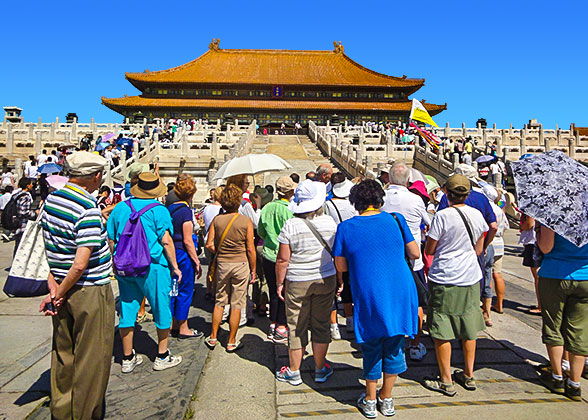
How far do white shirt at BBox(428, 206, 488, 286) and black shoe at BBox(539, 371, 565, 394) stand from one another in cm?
104

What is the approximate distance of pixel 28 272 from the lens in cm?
295

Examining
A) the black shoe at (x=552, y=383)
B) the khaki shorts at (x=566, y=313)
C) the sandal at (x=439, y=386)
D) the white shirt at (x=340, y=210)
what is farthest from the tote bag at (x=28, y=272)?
the black shoe at (x=552, y=383)

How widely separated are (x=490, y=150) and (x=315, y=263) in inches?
788

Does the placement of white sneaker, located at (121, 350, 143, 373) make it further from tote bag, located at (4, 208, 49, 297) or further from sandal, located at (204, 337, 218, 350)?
tote bag, located at (4, 208, 49, 297)

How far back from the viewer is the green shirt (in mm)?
4582

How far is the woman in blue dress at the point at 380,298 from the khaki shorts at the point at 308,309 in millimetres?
488

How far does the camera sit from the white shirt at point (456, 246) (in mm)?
3605

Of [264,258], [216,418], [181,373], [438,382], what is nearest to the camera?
[216,418]

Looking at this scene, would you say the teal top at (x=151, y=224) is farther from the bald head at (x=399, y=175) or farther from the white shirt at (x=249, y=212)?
the bald head at (x=399, y=175)

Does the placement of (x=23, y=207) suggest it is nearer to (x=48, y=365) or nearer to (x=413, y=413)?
(x=48, y=365)

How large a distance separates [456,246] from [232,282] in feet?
7.35

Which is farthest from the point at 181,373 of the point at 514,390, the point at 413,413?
the point at 514,390

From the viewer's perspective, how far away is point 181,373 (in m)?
3.91

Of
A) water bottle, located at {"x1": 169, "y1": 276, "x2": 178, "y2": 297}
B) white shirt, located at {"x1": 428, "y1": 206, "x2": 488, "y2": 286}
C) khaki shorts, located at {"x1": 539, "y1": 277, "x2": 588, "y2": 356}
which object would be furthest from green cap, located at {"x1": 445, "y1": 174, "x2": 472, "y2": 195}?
water bottle, located at {"x1": 169, "y1": 276, "x2": 178, "y2": 297}
